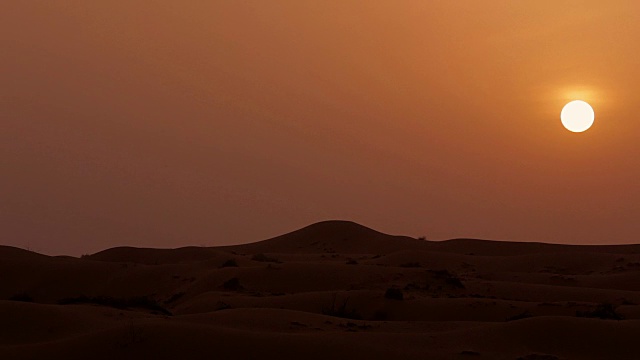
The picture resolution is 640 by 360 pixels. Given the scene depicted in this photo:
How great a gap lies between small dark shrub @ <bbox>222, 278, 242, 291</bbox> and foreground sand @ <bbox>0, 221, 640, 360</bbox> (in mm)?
66

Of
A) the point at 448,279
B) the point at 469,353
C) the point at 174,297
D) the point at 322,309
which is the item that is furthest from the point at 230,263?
the point at 469,353

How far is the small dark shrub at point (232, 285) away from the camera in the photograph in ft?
84.7

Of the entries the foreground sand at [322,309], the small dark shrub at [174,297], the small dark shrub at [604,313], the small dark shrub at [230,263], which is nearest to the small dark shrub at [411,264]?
the foreground sand at [322,309]

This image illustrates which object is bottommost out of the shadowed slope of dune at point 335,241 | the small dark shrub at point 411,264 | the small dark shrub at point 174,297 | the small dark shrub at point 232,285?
the small dark shrub at point 174,297

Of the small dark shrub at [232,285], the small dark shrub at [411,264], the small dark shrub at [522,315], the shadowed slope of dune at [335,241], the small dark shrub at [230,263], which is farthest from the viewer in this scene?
the shadowed slope of dune at [335,241]

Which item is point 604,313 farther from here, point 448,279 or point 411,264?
point 411,264

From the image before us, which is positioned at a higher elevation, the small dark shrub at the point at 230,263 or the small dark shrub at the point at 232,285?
the small dark shrub at the point at 230,263

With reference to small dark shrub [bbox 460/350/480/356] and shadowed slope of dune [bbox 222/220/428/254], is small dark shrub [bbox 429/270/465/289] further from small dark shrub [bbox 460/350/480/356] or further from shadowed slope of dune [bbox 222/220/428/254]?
shadowed slope of dune [bbox 222/220/428/254]

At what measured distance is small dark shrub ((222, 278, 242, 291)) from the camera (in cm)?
2581

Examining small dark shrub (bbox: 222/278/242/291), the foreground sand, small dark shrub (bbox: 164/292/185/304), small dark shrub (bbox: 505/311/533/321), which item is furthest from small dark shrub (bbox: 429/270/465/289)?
small dark shrub (bbox: 164/292/185/304)

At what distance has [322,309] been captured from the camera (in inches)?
772

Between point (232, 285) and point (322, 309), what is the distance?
693 cm

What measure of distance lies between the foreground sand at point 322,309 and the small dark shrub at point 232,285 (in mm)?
66

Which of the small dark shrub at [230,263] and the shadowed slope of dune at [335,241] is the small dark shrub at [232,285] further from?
the shadowed slope of dune at [335,241]
